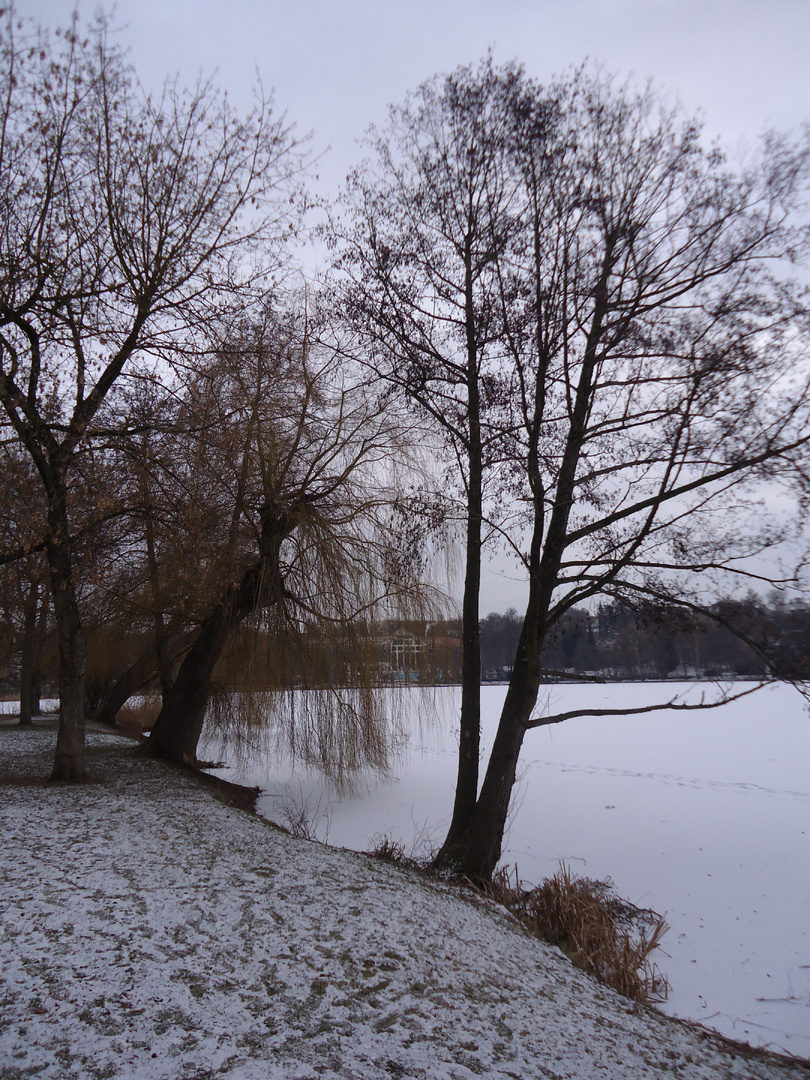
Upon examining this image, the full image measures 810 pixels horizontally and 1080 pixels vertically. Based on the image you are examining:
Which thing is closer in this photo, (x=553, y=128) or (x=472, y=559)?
(x=553, y=128)

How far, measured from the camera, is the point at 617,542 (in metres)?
6.94

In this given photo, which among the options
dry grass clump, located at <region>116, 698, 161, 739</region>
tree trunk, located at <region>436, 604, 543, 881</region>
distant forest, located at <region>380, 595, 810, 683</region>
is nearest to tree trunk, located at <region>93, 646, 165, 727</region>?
dry grass clump, located at <region>116, 698, 161, 739</region>

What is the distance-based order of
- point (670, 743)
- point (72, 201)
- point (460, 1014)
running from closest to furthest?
1. point (460, 1014)
2. point (72, 201)
3. point (670, 743)

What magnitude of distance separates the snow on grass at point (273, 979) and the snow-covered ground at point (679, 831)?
1758 millimetres

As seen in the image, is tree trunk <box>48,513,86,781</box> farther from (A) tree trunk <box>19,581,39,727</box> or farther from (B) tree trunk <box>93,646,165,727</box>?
(A) tree trunk <box>19,581,39,727</box>

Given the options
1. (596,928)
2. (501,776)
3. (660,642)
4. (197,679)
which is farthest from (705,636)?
(197,679)

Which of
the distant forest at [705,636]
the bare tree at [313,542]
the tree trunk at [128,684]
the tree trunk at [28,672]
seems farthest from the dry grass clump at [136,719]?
the distant forest at [705,636]

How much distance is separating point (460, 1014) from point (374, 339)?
22.1ft

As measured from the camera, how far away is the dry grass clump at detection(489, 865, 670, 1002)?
4.80 metres

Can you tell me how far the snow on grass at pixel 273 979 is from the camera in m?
2.39

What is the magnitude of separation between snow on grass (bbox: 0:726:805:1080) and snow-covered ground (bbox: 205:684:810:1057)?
1758 mm

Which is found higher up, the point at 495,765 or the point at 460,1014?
the point at 495,765

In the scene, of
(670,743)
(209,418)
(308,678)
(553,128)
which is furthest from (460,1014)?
(670,743)

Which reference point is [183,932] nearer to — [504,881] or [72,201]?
[504,881]
